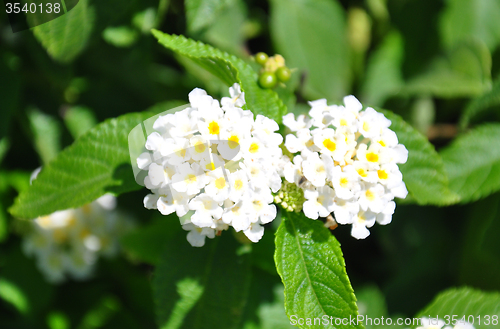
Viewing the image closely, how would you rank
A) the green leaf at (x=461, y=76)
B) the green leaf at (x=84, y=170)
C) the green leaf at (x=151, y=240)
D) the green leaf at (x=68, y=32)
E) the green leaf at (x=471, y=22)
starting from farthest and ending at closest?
the green leaf at (x=471, y=22)
the green leaf at (x=461, y=76)
the green leaf at (x=151, y=240)
the green leaf at (x=68, y=32)
the green leaf at (x=84, y=170)

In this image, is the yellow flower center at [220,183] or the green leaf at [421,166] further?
the green leaf at [421,166]

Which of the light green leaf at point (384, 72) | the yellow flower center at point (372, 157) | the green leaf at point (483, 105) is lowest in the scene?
the light green leaf at point (384, 72)

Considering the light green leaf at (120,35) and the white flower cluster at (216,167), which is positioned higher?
the white flower cluster at (216,167)

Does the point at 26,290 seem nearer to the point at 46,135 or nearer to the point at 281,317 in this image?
the point at 46,135

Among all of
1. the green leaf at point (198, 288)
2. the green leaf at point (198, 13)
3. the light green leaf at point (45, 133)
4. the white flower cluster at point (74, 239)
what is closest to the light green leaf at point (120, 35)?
the green leaf at point (198, 13)

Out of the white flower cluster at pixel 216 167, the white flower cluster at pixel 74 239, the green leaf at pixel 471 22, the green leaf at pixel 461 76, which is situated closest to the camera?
the white flower cluster at pixel 216 167

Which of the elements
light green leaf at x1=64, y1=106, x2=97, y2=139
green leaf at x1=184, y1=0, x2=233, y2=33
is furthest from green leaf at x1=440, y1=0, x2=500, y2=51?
light green leaf at x1=64, y1=106, x2=97, y2=139

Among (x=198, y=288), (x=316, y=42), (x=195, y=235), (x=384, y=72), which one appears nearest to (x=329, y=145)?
(x=195, y=235)

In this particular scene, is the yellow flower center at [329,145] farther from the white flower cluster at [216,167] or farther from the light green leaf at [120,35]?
the light green leaf at [120,35]
